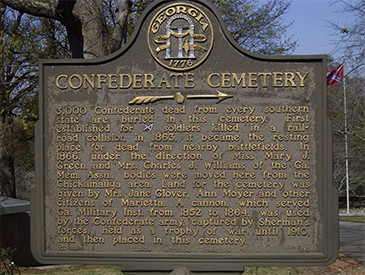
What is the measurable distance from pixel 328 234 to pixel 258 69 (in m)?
1.67

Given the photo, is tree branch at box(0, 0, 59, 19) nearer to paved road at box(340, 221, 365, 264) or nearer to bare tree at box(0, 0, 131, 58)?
bare tree at box(0, 0, 131, 58)

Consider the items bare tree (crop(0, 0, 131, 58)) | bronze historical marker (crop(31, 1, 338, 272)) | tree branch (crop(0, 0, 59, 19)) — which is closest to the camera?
bronze historical marker (crop(31, 1, 338, 272))

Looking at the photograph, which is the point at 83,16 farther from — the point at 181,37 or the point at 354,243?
the point at 354,243

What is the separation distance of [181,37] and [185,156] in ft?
3.71

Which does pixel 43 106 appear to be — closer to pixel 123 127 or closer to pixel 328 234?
pixel 123 127

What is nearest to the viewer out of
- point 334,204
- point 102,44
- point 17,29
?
point 334,204

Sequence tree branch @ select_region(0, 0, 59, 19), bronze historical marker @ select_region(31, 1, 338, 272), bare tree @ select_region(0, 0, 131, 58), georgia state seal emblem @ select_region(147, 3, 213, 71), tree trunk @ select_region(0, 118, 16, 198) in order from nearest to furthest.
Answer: bronze historical marker @ select_region(31, 1, 338, 272), georgia state seal emblem @ select_region(147, 3, 213, 71), bare tree @ select_region(0, 0, 131, 58), tree branch @ select_region(0, 0, 59, 19), tree trunk @ select_region(0, 118, 16, 198)

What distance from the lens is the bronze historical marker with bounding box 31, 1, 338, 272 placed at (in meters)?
5.51

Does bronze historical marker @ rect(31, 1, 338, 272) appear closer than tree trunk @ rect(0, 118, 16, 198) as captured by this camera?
Yes

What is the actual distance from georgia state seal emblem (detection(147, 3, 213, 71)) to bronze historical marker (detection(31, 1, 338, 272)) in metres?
0.01

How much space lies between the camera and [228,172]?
554cm

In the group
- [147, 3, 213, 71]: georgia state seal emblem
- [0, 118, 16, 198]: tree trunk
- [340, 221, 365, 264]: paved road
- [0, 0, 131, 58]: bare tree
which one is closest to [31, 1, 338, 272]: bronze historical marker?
[147, 3, 213, 71]: georgia state seal emblem

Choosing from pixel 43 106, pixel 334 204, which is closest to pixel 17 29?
pixel 43 106

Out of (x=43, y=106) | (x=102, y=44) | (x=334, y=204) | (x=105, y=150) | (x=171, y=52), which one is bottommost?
(x=334, y=204)
